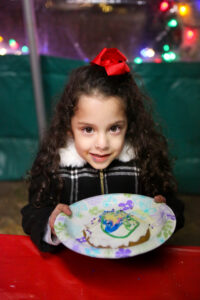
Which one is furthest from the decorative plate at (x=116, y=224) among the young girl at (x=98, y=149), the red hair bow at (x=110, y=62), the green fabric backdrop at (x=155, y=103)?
the green fabric backdrop at (x=155, y=103)

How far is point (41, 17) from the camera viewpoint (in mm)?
1989

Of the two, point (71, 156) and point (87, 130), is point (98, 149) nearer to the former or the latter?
point (87, 130)

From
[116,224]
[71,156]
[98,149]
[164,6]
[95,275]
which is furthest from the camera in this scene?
[164,6]

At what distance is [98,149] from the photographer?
1.07 meters

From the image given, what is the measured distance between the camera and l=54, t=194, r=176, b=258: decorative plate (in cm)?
80

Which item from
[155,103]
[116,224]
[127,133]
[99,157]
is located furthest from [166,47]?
[116,224]

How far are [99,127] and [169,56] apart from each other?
1.17 meters

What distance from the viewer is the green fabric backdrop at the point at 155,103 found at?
6.43 ft

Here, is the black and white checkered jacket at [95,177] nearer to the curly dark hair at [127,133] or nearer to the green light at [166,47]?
the curly dark hair at [127,133]

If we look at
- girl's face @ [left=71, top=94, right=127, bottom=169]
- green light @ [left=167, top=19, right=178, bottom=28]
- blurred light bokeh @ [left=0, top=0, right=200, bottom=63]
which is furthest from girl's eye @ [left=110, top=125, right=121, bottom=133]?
green light @ [left=167, top=19, right=178, bottom=28]

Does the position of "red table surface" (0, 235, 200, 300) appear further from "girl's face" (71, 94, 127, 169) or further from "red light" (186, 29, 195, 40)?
"red light" (186, 29, 195, 40)

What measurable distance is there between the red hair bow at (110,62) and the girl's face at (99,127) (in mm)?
90

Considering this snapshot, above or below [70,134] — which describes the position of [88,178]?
below

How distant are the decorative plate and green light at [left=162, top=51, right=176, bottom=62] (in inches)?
48.7
